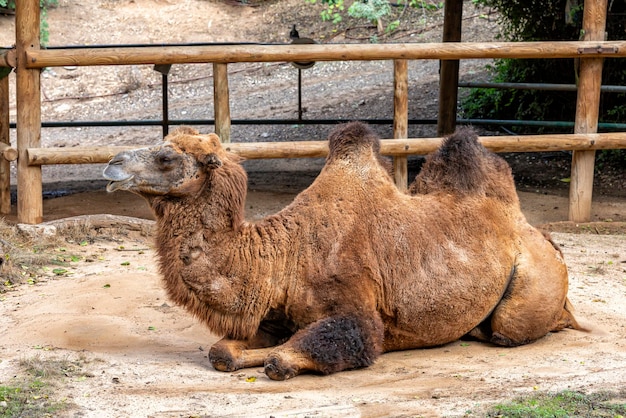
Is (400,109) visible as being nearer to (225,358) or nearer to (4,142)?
(4,142)

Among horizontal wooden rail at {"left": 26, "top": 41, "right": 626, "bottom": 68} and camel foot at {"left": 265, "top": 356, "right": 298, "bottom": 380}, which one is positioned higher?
horizontal wooden rail at {"left": 26, "top": 41, "right": 626, "bottom": 68}

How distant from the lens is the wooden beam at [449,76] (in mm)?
11844

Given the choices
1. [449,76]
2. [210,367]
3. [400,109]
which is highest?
[449,76]

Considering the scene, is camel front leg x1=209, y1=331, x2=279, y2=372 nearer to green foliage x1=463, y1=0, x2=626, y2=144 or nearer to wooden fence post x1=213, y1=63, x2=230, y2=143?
wooden fence post x1=213, y1=63, x2=230, y2=143

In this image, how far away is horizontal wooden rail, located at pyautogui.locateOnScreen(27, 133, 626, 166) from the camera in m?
8.36

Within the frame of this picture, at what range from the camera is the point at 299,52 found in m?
8.58

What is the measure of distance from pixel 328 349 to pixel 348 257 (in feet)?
1.80

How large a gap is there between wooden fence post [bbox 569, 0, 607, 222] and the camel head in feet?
17.7

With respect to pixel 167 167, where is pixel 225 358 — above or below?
below

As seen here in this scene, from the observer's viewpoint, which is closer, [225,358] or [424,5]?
[225,358]

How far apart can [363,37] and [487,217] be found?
1449cm

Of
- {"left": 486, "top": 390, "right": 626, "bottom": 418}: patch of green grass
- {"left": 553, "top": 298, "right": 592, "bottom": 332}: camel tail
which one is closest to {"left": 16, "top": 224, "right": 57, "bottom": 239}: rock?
{"left": 553, "top": 298, "right": 592, "bottom": 332}: camel tail

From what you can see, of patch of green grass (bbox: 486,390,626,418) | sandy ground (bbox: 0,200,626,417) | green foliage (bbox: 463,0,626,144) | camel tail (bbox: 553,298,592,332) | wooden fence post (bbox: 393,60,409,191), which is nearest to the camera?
patch of green grass (bbox: 486,390,626,418)

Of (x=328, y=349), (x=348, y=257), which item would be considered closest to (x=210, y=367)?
(x=328, y=349)
